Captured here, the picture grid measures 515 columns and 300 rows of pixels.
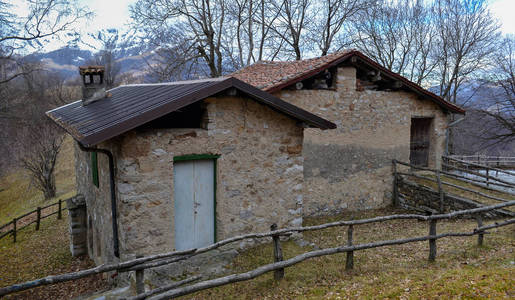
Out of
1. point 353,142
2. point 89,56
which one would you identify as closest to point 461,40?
point 353,142

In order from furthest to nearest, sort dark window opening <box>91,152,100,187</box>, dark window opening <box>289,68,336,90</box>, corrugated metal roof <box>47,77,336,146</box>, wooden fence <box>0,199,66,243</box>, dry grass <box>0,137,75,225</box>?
dry grass <box>0,137,75,225</box> → wooden fence <box>0,199,66,243</box> → dark window opening <box>289,68,336,90</box> → dark window opening <box>91,152,100,187</box> → corrugated metal roof <box>47,77,336,146</box>

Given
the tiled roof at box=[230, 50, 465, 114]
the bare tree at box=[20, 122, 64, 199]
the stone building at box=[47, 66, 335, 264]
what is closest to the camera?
the stone building at box=[47, 66, 335, 264]

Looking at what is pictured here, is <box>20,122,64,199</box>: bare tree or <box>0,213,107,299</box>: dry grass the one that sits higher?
<box>20,122,64,199</box>: bare tree

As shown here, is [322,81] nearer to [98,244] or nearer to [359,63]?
[359,63]

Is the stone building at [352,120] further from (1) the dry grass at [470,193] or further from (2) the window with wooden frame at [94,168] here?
(2) the window with wooden frame at [94,168]

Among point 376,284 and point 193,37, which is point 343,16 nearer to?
point 193,37

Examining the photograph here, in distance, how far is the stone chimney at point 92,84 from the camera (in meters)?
9.01

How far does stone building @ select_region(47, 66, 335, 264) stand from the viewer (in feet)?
18.9

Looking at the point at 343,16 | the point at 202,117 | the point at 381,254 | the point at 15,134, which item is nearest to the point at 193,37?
the point at 343,16

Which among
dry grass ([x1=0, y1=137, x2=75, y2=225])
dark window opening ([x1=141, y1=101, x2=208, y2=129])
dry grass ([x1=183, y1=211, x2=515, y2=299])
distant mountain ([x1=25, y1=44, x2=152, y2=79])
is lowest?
dry grass ([x1=0, y1=137, x2=75, y2=225])

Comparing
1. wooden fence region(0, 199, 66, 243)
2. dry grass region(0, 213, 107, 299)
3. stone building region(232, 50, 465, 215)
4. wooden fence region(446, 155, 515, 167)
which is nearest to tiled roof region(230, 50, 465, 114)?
stone building region(232, 50, 465, 215)

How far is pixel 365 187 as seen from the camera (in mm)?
11727

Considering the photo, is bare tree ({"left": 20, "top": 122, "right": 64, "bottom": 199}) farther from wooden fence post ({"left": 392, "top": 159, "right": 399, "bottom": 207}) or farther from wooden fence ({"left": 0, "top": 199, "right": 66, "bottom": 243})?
wooden fence post ({"left": 392, "top": 159, "right": 399, "bottom": 207})

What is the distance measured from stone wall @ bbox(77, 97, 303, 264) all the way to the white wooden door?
0.60ft
